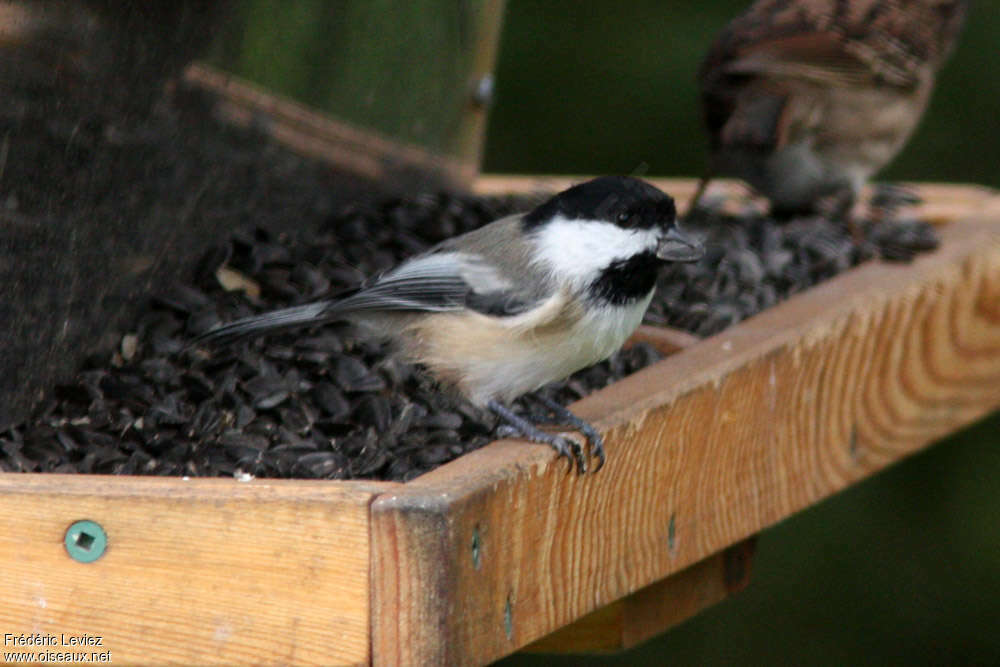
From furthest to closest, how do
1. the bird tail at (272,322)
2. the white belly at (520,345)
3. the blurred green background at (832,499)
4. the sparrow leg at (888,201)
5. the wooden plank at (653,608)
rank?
the blurred green background at (832,499), the sparrow leg at (888,201), the wooden plank at (653,608), the bird tail at (272,322), the white belly at (520,345)

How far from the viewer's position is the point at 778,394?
2.66 m

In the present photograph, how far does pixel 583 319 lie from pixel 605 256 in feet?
0.37

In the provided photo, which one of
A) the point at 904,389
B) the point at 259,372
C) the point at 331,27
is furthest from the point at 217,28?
the point at 904,389

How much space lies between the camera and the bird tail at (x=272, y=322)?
2482mm

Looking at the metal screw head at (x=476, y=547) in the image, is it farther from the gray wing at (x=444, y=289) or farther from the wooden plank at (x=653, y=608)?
the wooden plank at (x=653, y=608)

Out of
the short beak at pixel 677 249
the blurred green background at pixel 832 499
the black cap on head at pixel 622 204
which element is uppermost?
the black cap on head at pixel 622 204

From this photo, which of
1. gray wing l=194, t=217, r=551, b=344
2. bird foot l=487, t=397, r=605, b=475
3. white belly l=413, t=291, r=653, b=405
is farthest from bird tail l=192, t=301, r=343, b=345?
bird foot l=487, t=397, r=605, b=475

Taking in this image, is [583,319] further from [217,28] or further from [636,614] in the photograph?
[217,28]

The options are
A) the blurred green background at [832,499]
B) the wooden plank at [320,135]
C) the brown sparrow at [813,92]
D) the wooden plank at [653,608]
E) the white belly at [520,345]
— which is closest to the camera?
the white belly at [520,345]

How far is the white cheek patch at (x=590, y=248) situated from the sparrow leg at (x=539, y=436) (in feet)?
0.81

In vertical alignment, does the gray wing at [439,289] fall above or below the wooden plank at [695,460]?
above

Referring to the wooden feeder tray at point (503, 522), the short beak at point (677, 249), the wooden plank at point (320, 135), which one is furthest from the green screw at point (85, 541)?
the wooden plank at point (320, 135)

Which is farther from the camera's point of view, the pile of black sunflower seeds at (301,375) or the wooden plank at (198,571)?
the pile of black sunflower seeds at (301,375)

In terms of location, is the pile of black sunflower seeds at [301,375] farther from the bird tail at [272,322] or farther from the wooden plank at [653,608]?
the wooden plank at [653,608]
